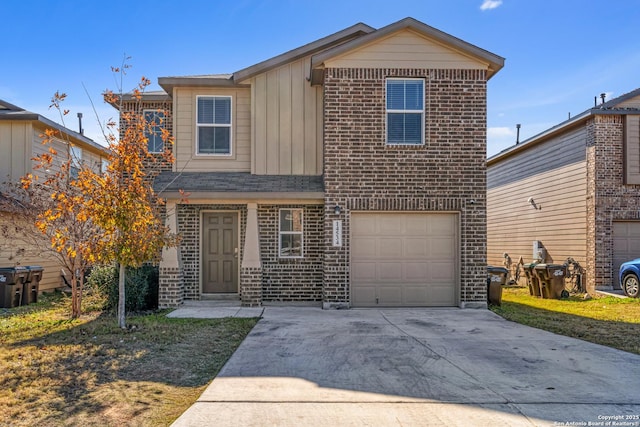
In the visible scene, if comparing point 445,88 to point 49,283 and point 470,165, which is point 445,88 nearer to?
point 470,165

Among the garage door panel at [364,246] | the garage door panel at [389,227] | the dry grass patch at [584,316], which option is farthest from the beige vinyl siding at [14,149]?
the dry grass patch at [584,316]

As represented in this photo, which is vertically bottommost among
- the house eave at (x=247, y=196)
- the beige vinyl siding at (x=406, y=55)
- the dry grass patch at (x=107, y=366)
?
the dry grass patch at (x=107, y=366)

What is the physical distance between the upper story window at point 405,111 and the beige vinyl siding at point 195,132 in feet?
12.5


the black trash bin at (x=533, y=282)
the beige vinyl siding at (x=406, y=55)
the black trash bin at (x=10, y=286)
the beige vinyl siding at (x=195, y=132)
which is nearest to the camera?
the beige vinyl siding at (x=406, y=55)

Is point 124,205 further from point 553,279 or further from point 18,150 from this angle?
point 553,279

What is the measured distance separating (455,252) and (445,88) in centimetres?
404

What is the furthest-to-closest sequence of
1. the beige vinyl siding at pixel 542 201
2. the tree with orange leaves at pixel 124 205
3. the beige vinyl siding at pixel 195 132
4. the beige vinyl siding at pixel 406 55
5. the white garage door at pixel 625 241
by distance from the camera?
the beige vinyl siding at pixel 542 201 → the white garage door at pixel 625 241 → the beige vinyl siding at pixel 195 132 → the beige vinyl siding at pixel 406 55 → the tree with orange leaves at pixel 124 205

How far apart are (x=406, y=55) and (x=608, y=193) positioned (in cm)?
789

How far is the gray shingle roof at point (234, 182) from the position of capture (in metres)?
11.1

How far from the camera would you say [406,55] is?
11.1 meters

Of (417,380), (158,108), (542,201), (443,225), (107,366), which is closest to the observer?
(417,380)

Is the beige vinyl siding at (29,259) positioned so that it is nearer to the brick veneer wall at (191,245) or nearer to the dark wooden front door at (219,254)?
the brick veneer wall at (191,245)

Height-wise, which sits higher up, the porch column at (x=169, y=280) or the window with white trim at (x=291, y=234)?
the window with white trim at (x=291, y=234)

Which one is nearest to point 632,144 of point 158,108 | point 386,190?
point 386,190
